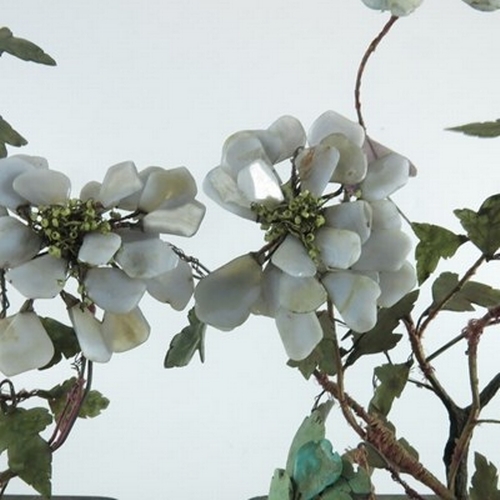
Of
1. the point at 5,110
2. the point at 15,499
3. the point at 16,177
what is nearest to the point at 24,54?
the point at 16,177

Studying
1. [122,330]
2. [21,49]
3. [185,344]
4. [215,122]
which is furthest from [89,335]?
[215,122]

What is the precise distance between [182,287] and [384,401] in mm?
211

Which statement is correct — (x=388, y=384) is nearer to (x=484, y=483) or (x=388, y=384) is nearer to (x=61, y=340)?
(x=484, y=483)

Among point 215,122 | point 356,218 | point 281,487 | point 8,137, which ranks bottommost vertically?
point 281,487

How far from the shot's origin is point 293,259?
0.48 meters

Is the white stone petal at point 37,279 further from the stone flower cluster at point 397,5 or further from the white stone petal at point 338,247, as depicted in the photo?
the stone flower cluster at point 397,5

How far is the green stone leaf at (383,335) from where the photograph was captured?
0.64 metres

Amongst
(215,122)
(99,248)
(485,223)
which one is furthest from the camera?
(215,122)

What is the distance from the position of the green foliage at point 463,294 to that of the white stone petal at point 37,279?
271 millimetres

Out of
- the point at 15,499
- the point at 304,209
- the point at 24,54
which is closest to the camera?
the point at 304,209

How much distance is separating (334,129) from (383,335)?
0.18 m

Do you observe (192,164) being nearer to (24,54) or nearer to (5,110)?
(5,110)

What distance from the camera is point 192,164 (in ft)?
3.87

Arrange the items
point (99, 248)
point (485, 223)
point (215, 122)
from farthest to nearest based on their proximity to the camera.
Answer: point (215, 122) < point (485, 223) < point (99, 248)
